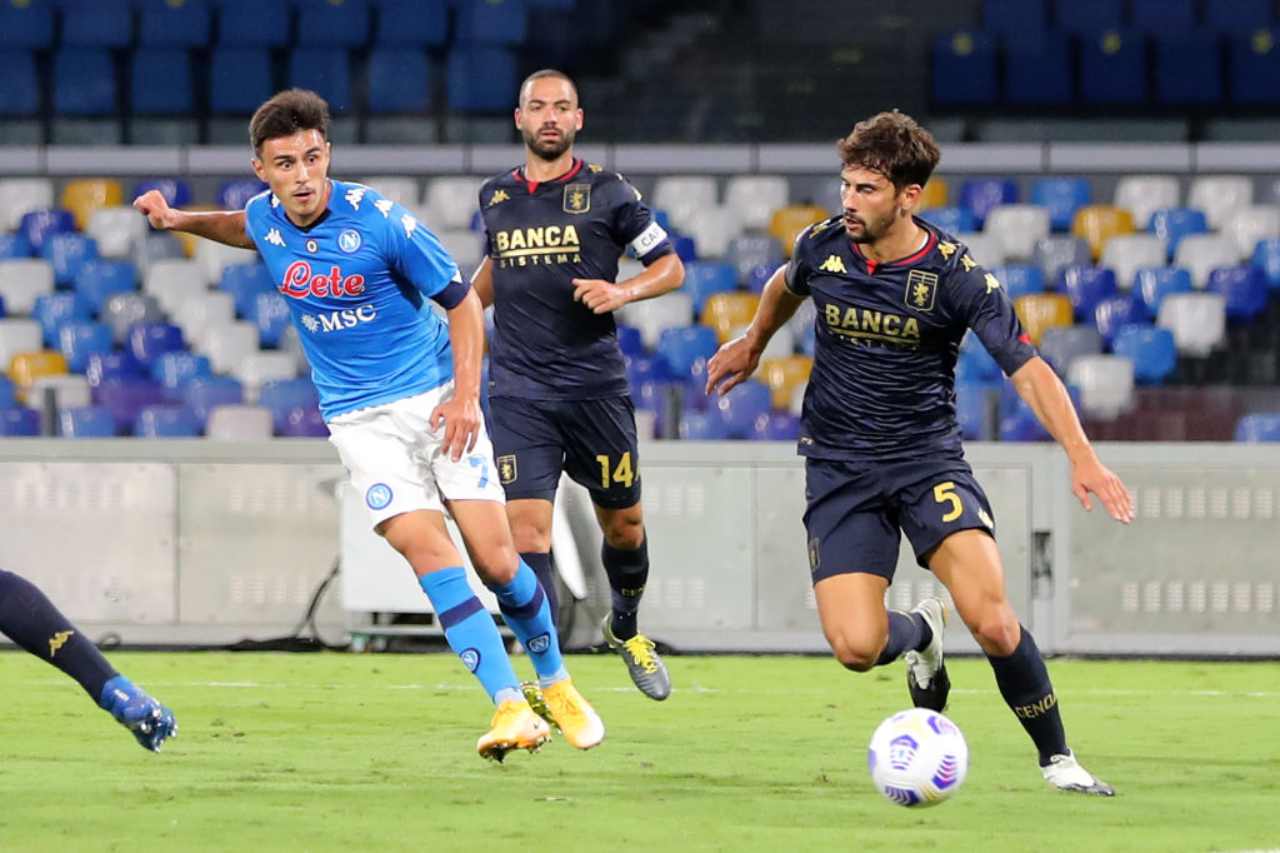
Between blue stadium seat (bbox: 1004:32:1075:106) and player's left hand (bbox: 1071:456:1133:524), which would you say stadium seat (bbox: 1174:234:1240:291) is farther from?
player's left hand (bbox: 1071:456:1133:524)

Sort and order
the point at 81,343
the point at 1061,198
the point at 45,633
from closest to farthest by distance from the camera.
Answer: the point at 45,633, the point at 81,343, the point at 1061,198

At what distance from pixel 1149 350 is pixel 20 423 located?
7722 millimetres

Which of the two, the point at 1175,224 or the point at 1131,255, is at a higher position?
the point at 1175,224

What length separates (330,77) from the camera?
19.9m

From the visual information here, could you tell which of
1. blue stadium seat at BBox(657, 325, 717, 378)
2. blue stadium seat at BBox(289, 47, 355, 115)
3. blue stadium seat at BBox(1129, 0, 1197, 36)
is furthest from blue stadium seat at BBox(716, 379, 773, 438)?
blue stadium seat at BBox(1129, 0, 1197, 36)

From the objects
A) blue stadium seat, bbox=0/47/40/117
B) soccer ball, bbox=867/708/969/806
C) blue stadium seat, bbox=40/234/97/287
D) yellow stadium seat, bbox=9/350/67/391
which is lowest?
soccer ball, bbox=867/708/969/806

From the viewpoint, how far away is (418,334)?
7309 millimetres

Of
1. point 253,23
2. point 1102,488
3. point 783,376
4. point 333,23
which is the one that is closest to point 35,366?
point 253,23

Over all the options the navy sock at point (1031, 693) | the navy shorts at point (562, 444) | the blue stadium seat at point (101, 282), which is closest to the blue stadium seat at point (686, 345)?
the blue stadium seat at point (101, 282)

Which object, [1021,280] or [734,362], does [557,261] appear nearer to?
[734,362]

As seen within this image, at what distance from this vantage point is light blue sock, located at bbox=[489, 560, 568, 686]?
7406mm

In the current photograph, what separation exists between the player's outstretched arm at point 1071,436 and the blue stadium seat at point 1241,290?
10617 mm

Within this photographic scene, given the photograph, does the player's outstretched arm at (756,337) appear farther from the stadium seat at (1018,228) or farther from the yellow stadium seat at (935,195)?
the yellow stadium seat at (935,195)

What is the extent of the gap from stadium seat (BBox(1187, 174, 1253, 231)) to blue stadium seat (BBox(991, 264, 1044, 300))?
216 cm
